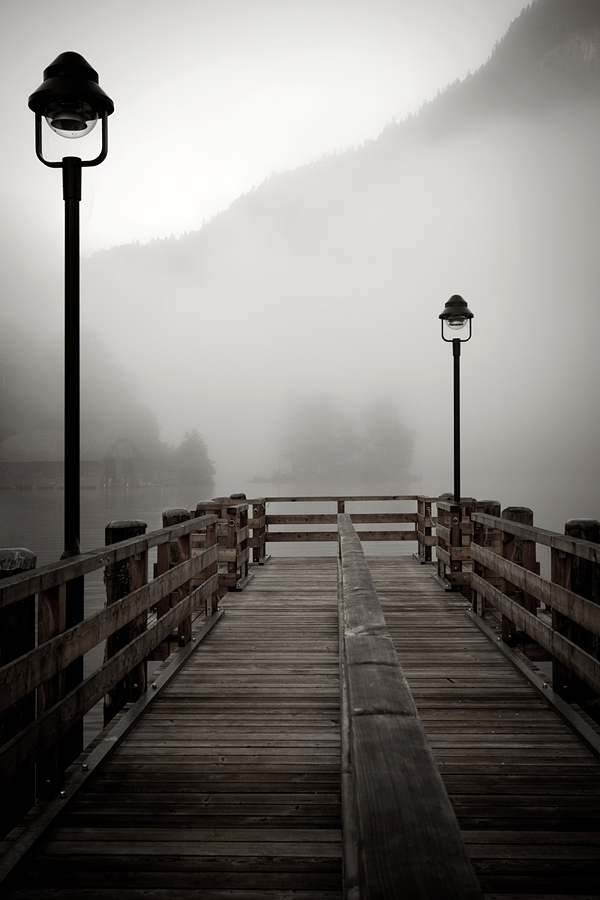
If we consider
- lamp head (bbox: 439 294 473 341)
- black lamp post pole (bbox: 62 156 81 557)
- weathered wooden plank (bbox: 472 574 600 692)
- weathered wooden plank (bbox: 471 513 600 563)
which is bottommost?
weathered wooden plank (bbox: 472 574 600 692)

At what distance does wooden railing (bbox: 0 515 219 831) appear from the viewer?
7.51ft

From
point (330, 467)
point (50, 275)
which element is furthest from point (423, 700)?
point (50, 275)

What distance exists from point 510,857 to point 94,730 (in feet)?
27.5

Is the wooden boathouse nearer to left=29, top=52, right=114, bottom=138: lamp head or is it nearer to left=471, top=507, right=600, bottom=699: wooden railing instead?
left=471, top=507, right=600, bottom=699: wooden railing

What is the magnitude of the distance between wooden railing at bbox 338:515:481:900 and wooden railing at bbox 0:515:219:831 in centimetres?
124

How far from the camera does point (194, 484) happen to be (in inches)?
4899

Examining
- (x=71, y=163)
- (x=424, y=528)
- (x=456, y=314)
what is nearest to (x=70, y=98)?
(x=71, y=163)

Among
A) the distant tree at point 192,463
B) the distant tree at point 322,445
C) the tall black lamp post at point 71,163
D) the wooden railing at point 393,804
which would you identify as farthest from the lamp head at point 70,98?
the distant tree at point 322,445

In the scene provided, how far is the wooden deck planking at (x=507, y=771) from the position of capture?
7.34 ft

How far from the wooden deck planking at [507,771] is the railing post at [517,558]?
0.23 meters

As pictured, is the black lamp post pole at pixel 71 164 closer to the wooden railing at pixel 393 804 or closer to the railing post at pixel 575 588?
the wooden railing at pixel 393 804

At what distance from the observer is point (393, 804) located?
112cm

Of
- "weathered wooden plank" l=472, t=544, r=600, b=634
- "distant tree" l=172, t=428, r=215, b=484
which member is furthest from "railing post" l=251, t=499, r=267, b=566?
"distant tree" l=172, t=428, r=215, b=484

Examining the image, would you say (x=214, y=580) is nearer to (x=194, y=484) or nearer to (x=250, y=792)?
(x=250, y=792)
